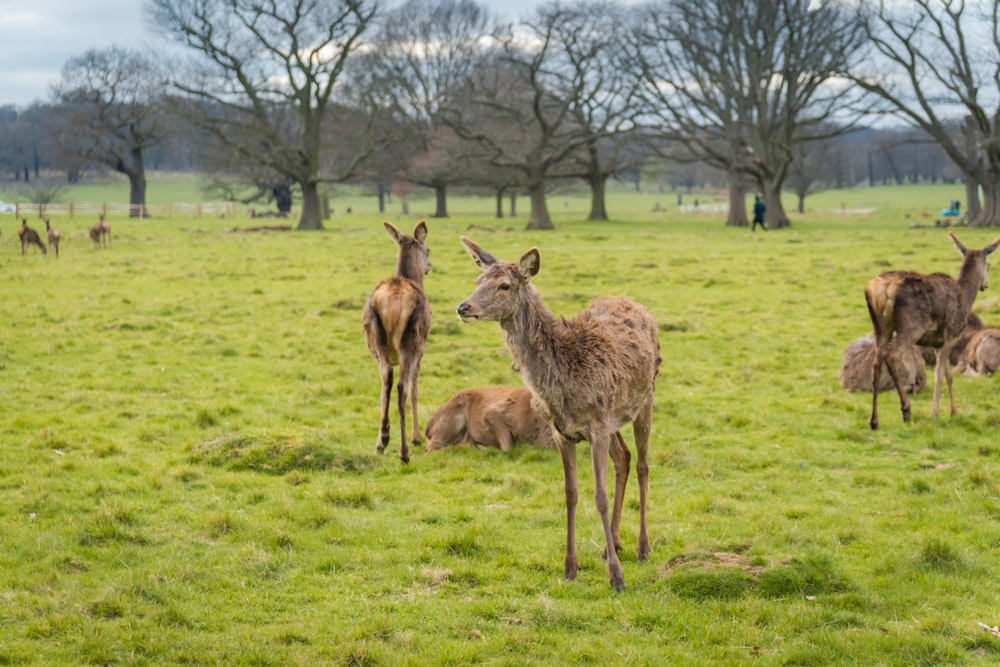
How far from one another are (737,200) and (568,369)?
46963 millimetres

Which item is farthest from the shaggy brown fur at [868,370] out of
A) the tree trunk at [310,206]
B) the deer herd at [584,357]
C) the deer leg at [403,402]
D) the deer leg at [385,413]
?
the tree trunk at [310,206]

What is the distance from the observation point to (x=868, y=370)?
13.3m

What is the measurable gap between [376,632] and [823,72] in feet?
142

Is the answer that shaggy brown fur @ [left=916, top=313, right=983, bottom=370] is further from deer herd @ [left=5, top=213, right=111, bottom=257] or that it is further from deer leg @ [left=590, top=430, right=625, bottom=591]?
deer herd @ [left=5, top=213, right=111, bottom=257]

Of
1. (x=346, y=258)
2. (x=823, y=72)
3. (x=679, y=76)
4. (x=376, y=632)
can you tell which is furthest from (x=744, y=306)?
(x=679, y=76)

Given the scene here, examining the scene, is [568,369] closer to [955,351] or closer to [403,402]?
[403,402]

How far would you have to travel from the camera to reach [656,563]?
7.29 m

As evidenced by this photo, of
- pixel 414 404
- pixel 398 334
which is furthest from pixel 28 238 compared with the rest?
pixel 398 334

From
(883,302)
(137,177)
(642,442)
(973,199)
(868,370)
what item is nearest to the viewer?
(642,442)

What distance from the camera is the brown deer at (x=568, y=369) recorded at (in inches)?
267

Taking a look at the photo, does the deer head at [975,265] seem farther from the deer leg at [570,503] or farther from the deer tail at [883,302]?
the deer leg at [570,503]

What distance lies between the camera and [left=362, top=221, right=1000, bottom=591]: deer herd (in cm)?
687

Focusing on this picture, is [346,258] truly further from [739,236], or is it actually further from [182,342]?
[739,236]

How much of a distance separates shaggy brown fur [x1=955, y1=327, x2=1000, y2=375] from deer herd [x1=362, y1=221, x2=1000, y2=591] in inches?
0.7
